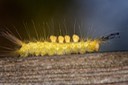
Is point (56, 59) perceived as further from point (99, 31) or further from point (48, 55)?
point (99, 31)

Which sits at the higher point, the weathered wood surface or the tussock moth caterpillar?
the tussock moth caterpillar

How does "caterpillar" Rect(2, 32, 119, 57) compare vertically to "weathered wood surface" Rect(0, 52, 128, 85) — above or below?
above

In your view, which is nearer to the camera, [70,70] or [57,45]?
[70,70]

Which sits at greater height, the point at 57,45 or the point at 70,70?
the point at 57,45

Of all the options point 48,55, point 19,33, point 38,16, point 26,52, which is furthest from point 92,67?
point 38,16

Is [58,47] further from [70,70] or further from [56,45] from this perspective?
[70,70]

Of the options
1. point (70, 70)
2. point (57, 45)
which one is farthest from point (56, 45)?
point (70, 70)

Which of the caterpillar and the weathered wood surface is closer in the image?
the weathered wood surface
